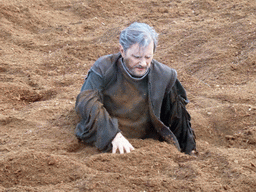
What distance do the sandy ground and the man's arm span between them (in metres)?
0.12

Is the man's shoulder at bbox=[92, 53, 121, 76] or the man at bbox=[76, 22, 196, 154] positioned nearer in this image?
the man at bbox=[76, 22, 196, 154]

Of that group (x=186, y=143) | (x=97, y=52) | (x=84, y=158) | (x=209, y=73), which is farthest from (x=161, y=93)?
(x=97, y=52)

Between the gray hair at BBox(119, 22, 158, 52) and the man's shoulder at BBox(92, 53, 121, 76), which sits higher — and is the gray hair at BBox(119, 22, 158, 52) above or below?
above

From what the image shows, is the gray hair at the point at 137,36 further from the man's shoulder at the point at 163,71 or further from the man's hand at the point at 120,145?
the man's hand at the point at 120,145

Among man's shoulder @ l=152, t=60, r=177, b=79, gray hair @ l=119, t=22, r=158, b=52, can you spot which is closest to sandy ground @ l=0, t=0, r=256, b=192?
man's shoulder @ l=152, t=60, r=177, b=79

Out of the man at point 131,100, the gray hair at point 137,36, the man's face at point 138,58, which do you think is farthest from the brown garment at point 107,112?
the gray hair at point 137,36

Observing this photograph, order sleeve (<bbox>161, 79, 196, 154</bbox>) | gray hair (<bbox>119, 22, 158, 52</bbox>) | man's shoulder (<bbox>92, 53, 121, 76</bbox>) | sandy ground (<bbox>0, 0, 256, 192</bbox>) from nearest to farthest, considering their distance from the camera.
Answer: sandy ground (<bbox>0, 0, 256, 192</bbox>), gray hair (<bbox>119, 22, 158, 52</bbox>), man's shoulder (<bbox>92, 53, 121, 76</bbox>), sleeve (<bbox>161, 79, 196, 154</bbox>)

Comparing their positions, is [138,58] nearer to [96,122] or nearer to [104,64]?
[104,64]

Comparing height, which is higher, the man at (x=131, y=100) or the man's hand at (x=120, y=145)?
the man at (x=131, y=100)

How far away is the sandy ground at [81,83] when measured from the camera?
2.86 metres

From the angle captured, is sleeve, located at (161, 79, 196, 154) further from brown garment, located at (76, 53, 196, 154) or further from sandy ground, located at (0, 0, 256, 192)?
sandy ground, located at (0, 0, 256, 192)

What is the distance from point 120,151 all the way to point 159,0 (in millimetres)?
5480

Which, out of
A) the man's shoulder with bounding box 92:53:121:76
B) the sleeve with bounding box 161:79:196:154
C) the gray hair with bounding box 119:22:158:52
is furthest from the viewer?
the sleeve with bounding box 161:79:196:154

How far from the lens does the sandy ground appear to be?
286 centimetres
